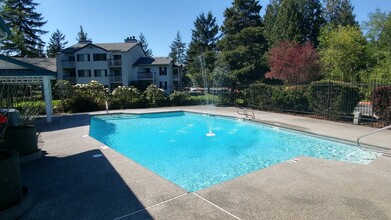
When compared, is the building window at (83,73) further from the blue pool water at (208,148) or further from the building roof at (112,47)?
the blue pool water at (208,148)

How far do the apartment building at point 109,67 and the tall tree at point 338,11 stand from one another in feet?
90.3

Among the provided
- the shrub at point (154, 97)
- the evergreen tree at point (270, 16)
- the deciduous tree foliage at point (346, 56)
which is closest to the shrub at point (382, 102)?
the deciduous tree foliage at point (346, 56)

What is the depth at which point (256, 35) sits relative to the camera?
1125 inches

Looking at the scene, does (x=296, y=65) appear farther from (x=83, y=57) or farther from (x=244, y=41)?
(x=83, y=57)

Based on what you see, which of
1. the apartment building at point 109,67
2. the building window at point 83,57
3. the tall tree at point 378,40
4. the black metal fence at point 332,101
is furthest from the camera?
the apartment building at point 109,67

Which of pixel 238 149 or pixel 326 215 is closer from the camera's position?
pixel 326 215

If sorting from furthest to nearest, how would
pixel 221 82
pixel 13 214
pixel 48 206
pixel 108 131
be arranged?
1. pixel 221 82
2. pixel 108 131
3. pixel 48 206
4. pixel 13 214

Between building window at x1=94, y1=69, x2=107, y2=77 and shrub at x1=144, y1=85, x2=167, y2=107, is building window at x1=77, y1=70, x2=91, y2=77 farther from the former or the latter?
shrub at x1=144, y1=85, x2=167, y2=107

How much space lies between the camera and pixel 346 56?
2306 cm

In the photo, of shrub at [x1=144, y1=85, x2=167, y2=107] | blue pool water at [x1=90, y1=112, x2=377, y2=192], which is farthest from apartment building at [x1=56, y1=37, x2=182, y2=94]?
blue pool water at [x1=90, y1=112, x2=377, y2=192]

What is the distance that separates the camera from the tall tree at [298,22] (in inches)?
1300

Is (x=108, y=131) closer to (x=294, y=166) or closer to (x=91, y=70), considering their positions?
(x=294, y=166)

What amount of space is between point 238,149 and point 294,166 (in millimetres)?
3410

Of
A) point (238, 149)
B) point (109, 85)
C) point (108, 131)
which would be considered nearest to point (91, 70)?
point (109, 85)
